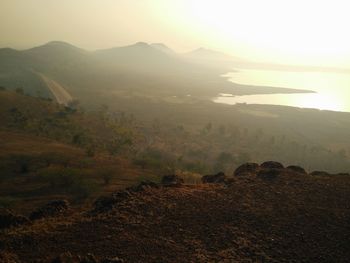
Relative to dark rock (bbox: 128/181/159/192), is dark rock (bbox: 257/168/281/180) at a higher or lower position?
higher

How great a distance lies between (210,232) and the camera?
1220 centimetres

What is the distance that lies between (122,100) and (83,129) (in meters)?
88.1

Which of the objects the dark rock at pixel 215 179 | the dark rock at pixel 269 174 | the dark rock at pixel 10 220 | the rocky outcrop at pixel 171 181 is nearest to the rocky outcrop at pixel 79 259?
the dark rock at pixel 10 220

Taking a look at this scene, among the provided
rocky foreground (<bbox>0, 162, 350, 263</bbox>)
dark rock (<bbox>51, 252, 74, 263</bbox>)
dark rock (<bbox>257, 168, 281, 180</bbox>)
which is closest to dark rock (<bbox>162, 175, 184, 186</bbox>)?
rocky foreground (<bbox>0, 162, 350, 263</bbox>)

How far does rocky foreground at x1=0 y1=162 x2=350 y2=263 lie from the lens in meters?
10.7

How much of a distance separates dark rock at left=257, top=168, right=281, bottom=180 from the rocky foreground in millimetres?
771

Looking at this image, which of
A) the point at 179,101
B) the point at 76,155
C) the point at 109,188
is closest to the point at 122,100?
the point at 179,101

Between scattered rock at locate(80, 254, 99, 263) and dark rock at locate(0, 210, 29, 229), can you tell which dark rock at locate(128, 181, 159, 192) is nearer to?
dark rock at locate(0, 210, 29, 229)

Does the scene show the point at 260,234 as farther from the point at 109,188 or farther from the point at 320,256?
the point at 109,188

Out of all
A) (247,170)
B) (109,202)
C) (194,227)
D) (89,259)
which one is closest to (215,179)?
(247,170)

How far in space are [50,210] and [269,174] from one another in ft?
34.5

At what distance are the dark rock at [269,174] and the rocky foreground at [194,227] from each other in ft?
2.53

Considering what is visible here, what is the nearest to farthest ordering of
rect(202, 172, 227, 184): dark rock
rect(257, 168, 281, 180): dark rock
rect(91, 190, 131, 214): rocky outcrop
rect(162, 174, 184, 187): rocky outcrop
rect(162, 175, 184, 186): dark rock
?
rect(91, 190, 131, 214): rocky outcrop, rect(162, 174, 184, 187): rocky outcrop, rect(162, 175, 184, 186): dark rock, rect(202, 172, 227, 184): dark rock, rect(257, 168, 281, 180): dark rock

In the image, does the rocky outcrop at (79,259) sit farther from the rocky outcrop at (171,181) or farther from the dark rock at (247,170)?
the dark rock at (247,170)
